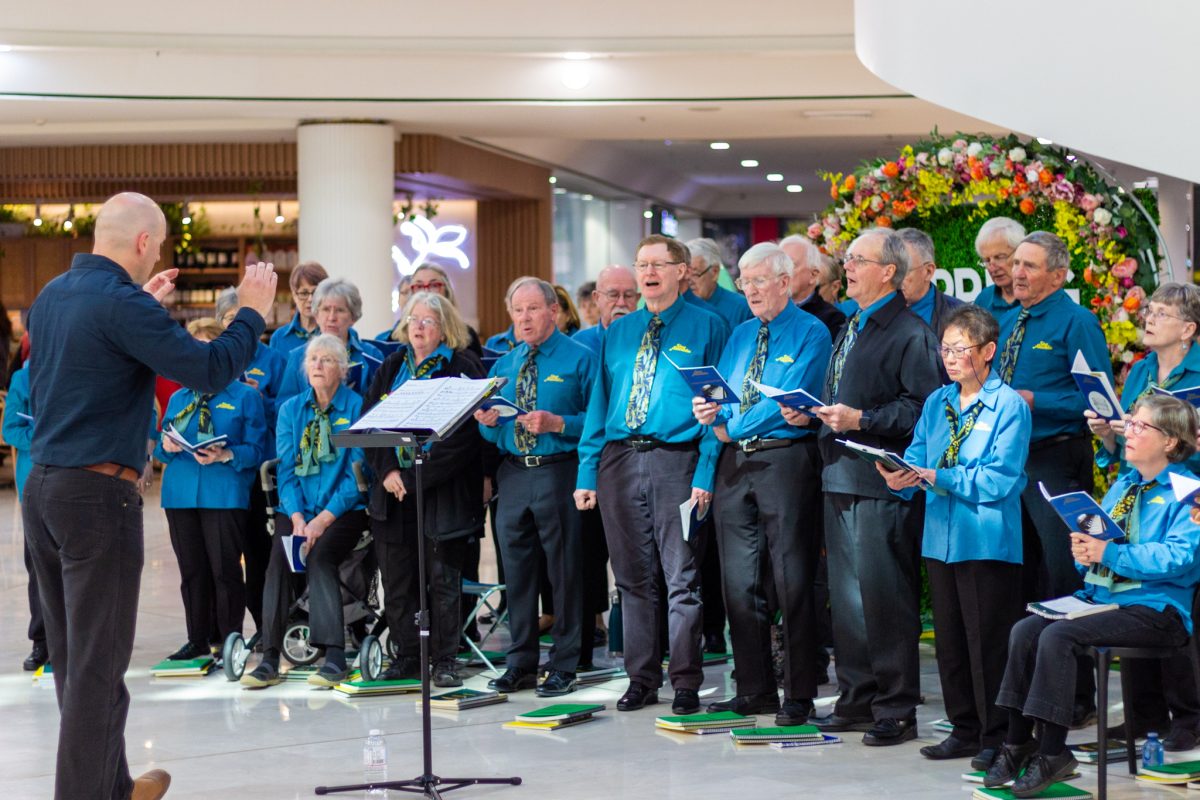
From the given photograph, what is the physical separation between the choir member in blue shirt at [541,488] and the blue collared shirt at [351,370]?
2.96 feet

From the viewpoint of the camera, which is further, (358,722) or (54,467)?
(358,722)

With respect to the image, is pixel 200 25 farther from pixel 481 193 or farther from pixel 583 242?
pixel 583 242

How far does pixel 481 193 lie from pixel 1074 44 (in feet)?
39.6

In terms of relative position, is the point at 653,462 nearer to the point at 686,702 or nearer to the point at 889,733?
the point at 686,702

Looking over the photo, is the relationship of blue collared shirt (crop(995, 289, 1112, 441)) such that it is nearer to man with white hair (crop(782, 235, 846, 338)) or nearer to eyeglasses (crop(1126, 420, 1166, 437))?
eyeglasses (crop(1126, 420, 1166, 437))

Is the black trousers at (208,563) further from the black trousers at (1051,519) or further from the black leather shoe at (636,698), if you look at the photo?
the black trousers at (1051,519)

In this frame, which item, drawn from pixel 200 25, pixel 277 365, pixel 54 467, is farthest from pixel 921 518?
pixel 200 25

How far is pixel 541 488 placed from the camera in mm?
6043

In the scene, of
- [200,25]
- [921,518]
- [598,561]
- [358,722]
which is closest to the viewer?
[921,518]

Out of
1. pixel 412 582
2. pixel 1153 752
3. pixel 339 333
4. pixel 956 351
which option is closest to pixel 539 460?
pixel 412 582

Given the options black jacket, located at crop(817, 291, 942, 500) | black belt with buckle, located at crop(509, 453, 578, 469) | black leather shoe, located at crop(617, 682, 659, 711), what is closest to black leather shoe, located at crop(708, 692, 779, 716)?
black leather shoe, located at crop(617, 682, 659, 711)

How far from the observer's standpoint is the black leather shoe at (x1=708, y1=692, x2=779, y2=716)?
18.3ft

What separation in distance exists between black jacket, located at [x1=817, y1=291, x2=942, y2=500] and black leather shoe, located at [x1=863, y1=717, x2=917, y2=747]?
0.76m

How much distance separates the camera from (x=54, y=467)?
13.0 ft
